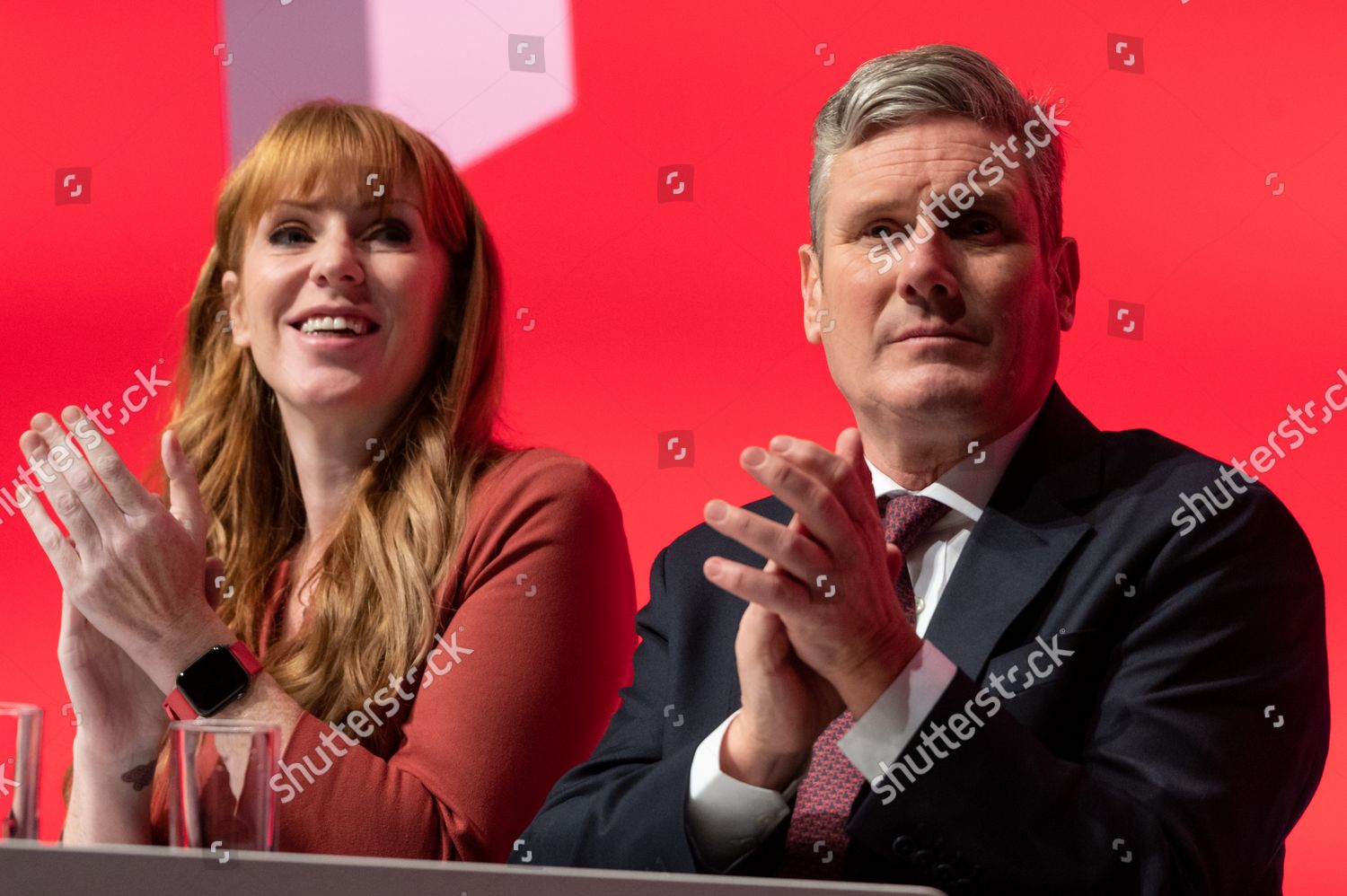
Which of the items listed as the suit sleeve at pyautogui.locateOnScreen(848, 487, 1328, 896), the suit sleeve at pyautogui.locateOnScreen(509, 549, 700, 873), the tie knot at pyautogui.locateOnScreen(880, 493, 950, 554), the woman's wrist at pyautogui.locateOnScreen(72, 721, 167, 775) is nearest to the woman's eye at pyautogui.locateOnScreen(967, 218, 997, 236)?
the tie knot at pyautogui.locateOnScreen(880, 493, 950, 554)

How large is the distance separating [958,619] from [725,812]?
1.10 ft

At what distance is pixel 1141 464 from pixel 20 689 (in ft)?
7.14

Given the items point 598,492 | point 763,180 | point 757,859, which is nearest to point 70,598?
point 598,492

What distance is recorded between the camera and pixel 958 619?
1652 millimetres

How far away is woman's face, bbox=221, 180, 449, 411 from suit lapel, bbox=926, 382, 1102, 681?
0.93 m

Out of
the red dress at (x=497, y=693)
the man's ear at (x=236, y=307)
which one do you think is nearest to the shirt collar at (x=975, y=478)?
the red dress at (x=497, y=693)

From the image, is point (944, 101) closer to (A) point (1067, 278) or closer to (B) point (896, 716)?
(A) point (1067, 278)

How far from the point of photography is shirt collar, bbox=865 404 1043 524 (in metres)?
1.79

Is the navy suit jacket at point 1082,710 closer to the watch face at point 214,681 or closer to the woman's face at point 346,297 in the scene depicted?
the watch face at point 214,681

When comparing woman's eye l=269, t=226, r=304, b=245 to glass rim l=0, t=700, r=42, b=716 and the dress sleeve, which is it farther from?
glass rim l=0, t=700, r=42, b=716

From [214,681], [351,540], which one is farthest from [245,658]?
[351,540]

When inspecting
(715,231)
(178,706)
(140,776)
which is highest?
(715,231)

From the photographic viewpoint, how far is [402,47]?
2.82 meters

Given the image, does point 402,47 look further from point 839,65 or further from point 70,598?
point 70,598
